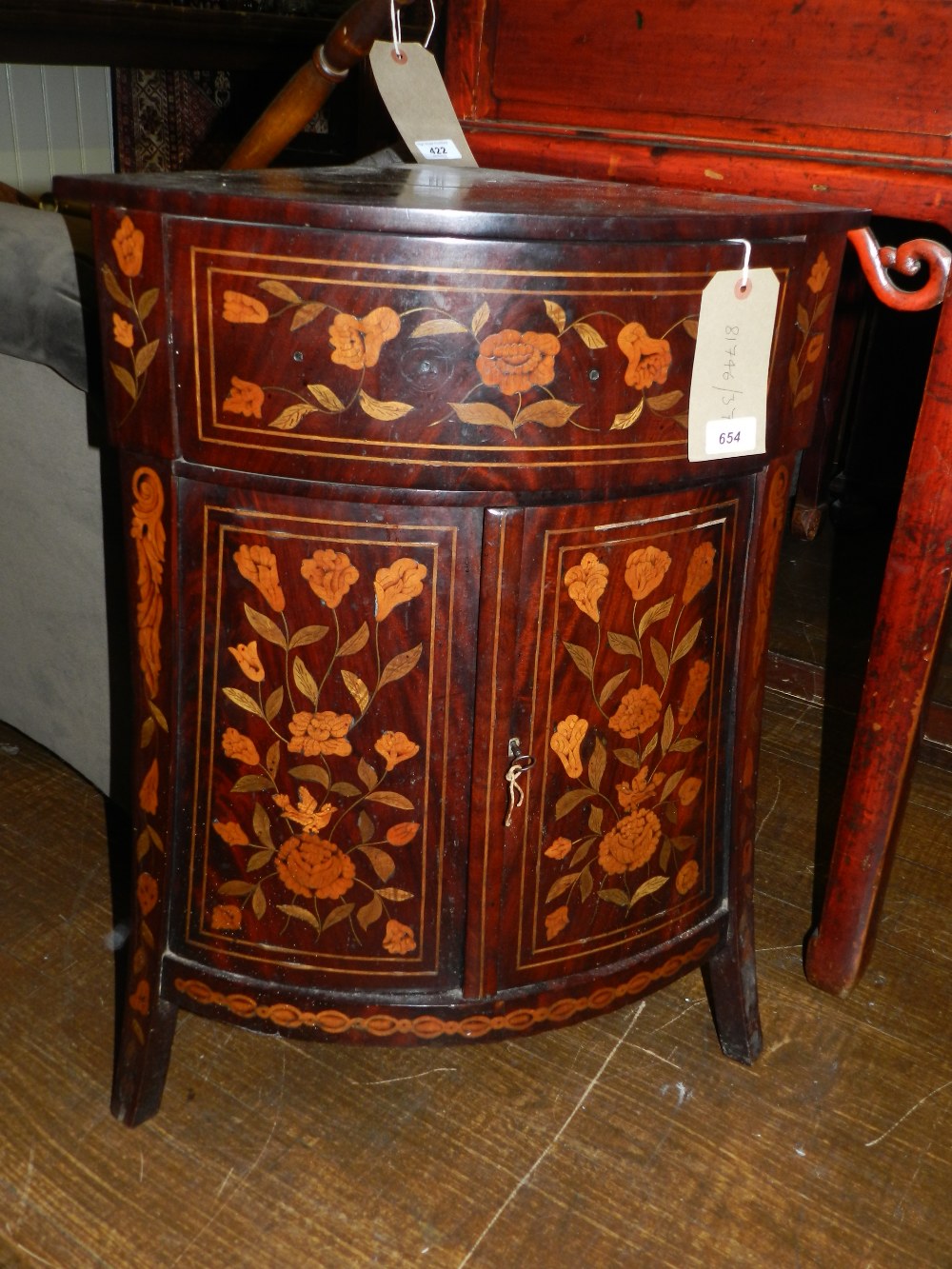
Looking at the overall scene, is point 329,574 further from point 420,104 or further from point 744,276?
point 420,104

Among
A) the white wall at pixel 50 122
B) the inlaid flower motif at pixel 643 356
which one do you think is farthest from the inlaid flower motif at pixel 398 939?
the white wall at pixel 50 122

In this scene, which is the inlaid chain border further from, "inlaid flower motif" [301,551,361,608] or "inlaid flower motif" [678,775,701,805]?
"inlaid flower motif" [301,551,361,608]

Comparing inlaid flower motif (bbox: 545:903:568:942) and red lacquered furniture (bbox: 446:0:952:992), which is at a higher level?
red lacquered furniture (bbox: 446:0:952:992)

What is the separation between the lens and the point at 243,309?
0.94 m

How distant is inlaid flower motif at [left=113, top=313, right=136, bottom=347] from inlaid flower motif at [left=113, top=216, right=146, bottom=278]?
0.13ft

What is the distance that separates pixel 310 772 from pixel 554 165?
0.84 m

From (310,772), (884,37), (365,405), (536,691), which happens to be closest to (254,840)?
(310,772)

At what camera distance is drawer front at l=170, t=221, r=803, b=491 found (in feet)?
3.01

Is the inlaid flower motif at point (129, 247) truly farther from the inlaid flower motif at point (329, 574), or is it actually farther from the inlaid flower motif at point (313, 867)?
the inlaid flower motif at point (313, 867)

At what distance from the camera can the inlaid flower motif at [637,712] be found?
3.74 feet

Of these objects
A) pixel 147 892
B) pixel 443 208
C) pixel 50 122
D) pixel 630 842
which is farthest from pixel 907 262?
pixel 50 122

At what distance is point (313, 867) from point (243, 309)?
1.67 ft

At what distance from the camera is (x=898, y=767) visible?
1.43 metres

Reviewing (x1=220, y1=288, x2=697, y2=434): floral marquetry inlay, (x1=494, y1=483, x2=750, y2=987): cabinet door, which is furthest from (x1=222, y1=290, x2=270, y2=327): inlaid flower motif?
(x1=494, y1=483, x2=750, y2=987): cabinet door
